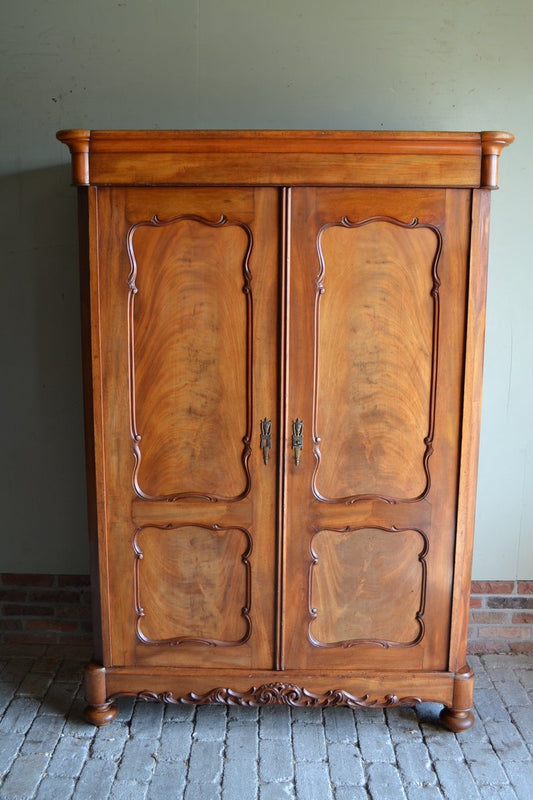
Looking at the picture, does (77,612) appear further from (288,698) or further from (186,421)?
(186,421)

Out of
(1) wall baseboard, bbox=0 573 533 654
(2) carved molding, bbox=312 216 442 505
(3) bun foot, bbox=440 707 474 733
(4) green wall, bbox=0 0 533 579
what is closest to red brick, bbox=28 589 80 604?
(1) wall baseboard, bbox=0 573 533 654

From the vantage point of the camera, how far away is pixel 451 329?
7.80 feet

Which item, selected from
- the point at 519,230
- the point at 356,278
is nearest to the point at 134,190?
the point at 356,278

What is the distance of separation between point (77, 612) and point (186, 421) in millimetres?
1147

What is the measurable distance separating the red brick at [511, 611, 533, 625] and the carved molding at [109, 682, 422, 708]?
2.44ft

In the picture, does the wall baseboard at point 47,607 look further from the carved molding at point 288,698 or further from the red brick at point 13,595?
the carved molding at point 288,698

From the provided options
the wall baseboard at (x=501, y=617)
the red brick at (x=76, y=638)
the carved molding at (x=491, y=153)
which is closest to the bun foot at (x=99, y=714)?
the red brick at (x=76, y=638)

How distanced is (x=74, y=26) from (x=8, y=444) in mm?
1598

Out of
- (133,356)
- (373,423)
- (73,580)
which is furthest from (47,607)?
(373,423)

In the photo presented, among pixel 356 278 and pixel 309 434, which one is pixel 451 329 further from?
pixel 309 434

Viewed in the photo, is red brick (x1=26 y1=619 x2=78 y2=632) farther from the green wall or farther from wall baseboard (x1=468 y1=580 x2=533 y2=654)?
wall baseboard (x1=468 y1=580 x2=533 y2=654)

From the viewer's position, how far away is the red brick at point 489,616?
10.1 feet

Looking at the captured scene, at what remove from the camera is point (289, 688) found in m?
2.54

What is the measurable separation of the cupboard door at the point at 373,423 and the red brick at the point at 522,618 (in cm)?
69
